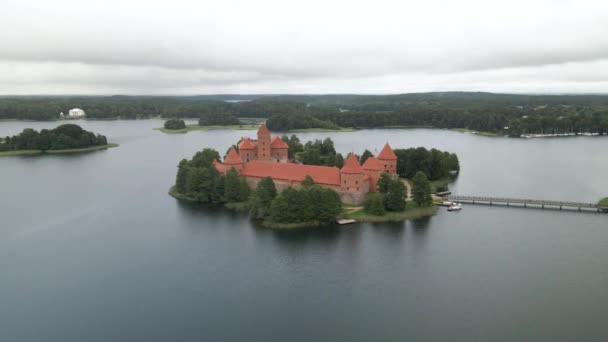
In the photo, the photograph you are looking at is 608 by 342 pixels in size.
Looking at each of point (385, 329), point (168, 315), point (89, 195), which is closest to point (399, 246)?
point (385, 329)

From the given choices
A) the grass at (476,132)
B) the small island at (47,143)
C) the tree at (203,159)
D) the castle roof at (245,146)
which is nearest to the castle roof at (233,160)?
the tree at (203,159)

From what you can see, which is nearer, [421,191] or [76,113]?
[421,191]

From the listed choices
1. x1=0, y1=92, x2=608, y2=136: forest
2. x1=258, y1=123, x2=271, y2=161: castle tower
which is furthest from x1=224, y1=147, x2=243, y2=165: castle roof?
x1=0, y1=92, x2=608, y2=136: forest

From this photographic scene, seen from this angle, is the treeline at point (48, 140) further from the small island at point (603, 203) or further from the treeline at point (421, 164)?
the small island at point (603, 203)

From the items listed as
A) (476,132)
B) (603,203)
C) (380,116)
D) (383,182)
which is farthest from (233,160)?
(380,116)

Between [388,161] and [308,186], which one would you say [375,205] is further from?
[388,161]

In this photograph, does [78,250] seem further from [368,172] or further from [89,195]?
[368,172]
